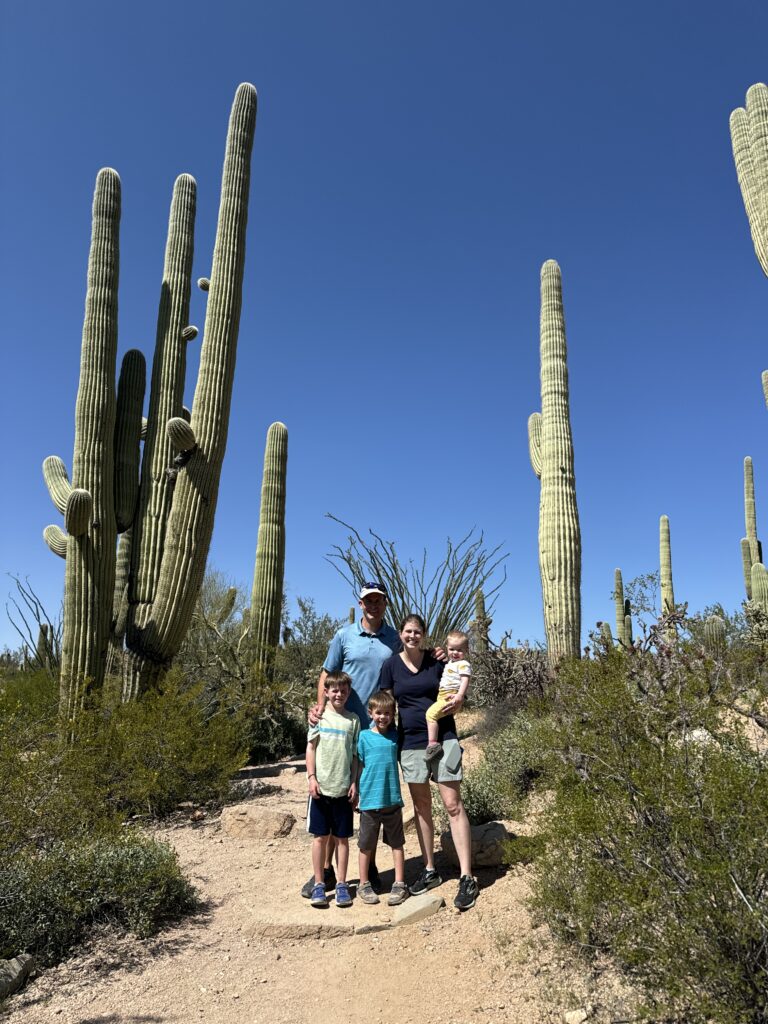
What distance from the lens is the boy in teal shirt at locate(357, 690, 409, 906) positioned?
13.5 feet

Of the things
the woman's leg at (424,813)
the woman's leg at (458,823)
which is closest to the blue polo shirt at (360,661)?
the woman's leg at (424,813)

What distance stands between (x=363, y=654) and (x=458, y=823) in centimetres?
114

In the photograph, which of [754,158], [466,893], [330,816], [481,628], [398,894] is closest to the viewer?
[466,893]

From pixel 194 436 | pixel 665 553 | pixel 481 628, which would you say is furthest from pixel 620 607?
pixel 194 436

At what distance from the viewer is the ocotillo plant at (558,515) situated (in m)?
8.91

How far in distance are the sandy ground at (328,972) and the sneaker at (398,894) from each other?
57 mm

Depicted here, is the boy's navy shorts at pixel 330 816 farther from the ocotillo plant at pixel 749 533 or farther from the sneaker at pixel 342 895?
the ocotillo plant at pixel 749 533

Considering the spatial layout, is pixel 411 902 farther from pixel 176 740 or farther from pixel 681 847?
pixel 176 740

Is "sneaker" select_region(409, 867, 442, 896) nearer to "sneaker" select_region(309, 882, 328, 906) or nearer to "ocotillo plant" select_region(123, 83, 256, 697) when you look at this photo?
"sneaker" select_region(309, 882, 328, 906)

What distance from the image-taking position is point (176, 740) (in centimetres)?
644

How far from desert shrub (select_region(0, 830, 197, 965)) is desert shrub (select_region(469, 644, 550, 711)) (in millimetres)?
5783

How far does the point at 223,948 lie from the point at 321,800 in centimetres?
90

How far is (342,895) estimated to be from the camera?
13.4 feet

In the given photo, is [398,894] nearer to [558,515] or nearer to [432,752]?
[432,752]
